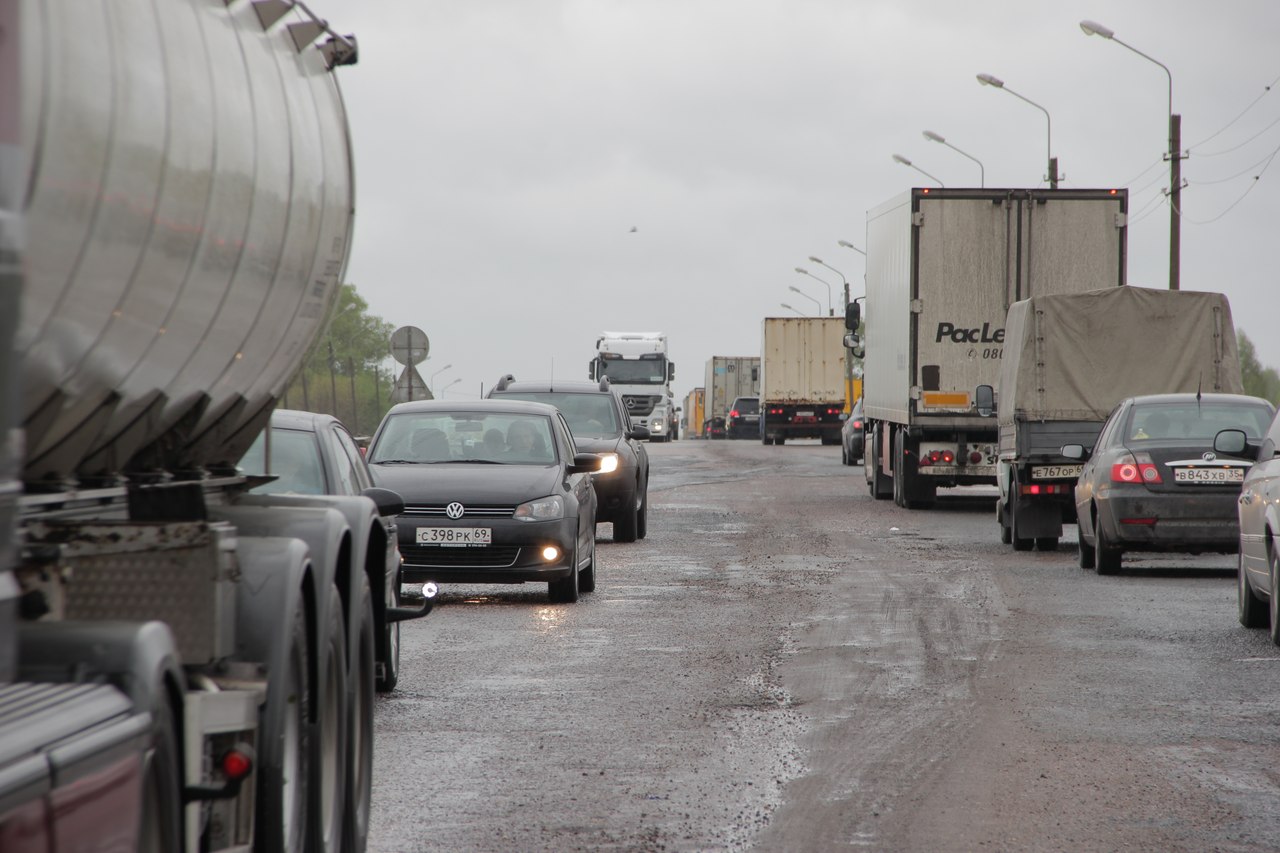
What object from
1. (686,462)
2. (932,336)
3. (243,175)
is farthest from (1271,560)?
(686,462)

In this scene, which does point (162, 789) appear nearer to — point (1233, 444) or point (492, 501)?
point (1233, 444)

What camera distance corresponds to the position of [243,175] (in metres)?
5.22

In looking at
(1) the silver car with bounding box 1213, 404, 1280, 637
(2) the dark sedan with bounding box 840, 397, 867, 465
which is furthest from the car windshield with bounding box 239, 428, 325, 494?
(2) the dark sedan with bounding box 840, 397, 867, 465

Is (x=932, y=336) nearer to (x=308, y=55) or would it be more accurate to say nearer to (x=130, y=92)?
(x=308, y=55)

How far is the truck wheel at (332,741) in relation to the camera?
5.78 metres

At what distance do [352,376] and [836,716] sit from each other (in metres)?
33.3

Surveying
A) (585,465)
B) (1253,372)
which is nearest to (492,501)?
(585,465)

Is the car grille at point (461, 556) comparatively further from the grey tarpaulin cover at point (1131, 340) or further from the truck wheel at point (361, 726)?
the grey tarpaulin cover at point (1131, 340)

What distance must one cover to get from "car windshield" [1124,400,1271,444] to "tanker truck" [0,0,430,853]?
12.5 meters

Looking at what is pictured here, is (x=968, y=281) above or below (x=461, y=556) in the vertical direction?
above

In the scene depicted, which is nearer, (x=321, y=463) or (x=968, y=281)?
(x=321, y=463)

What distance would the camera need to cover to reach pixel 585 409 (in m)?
22.9

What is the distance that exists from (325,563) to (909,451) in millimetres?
22807

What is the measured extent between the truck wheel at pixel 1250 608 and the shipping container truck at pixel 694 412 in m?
79.7
